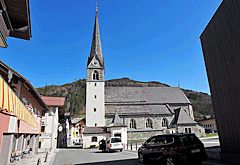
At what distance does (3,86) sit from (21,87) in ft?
26.4

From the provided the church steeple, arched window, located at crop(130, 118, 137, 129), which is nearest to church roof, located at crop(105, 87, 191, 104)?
arched window, located at crop(130, 118, 137, 129)

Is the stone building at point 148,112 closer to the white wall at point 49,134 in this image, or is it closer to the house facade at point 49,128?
the house facade at point 49,128

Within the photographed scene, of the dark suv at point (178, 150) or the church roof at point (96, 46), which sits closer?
the dark suv at point (178, 150)

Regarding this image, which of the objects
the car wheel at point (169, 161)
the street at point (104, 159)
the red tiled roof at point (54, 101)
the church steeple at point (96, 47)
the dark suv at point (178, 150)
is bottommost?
the street at point (104, 159)

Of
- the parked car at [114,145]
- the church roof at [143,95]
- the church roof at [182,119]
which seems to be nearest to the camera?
the parked car at [114,145]

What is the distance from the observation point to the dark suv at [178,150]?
7.00 metres

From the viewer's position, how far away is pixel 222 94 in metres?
9.20

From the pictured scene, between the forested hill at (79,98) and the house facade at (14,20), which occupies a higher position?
the forested hill at (79,98)

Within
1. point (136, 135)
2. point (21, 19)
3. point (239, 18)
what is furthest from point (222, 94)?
point (136, 135)

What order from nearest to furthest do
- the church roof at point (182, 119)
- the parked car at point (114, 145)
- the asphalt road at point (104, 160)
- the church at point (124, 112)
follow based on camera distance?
the asphalt road at point (104, 160), the parked car at point (114, 145), the church at point (124, 112), the church roof at point (182, 119)

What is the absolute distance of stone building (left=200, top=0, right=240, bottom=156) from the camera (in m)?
8.20

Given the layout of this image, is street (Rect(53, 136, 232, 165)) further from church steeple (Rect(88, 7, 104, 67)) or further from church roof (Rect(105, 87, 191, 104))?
church steeple (Rect(88, 7, 104, 67))

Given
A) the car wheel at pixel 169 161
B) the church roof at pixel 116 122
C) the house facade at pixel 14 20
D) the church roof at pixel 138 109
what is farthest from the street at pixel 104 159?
the church roof at pixel 138 109

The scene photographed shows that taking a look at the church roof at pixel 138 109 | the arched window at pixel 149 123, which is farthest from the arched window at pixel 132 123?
the arched window at pixel 149 123
